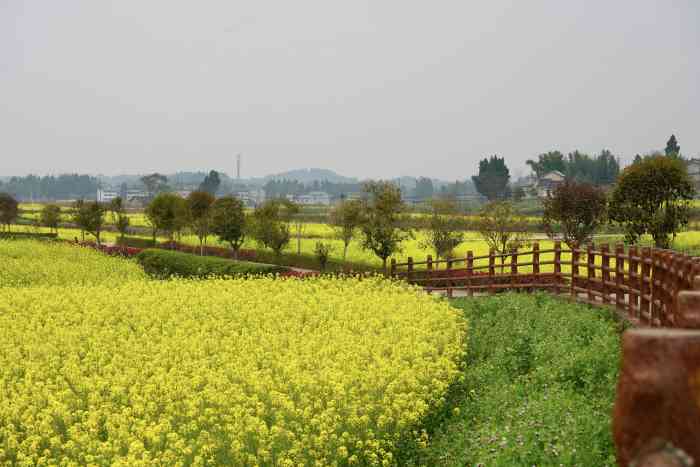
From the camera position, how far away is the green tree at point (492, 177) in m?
153

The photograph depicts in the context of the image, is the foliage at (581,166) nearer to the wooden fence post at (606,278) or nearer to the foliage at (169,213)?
the foliage at (169,213)

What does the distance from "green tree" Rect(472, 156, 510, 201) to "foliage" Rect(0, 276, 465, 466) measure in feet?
444

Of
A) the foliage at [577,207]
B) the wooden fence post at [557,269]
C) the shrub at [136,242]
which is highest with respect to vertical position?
the foliage at [577,207]

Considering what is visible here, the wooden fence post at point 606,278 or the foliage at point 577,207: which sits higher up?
the foliage at point 577,207

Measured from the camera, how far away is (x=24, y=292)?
76.7ft

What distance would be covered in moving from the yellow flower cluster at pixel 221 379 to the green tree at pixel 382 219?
53.4 ft

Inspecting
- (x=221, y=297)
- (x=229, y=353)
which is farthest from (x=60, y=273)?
(x=229, y=353)

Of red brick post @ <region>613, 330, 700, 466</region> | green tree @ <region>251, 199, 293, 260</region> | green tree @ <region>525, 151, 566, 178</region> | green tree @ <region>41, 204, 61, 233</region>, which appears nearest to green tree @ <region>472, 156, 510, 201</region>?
green tree @ <region>525, 151, 566, 178</region>

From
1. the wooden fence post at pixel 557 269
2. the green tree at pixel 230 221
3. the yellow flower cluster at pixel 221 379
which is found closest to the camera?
the yellow flower cluster at pixel 221 379

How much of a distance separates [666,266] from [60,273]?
25987 mm

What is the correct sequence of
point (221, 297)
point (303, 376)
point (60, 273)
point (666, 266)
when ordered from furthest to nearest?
point (60, 273), point (221, 297), point (666, 266), point (303, 376)

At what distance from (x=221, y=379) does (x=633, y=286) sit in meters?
9.96

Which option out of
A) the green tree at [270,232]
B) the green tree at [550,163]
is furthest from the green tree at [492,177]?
the green tree at [270,232]

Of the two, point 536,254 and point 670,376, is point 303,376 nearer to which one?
point 670,376
